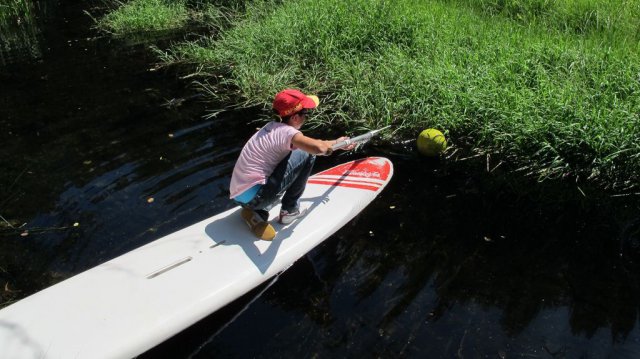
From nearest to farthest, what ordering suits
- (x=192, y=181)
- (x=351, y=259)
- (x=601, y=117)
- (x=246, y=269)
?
1. (x=246, y=269)
2. (x=351, y=259)
3. (x=601, y=117)
4. (x=192, y=181)

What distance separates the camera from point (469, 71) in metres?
6.07

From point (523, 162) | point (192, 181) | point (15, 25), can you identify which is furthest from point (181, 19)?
point (523, 162)

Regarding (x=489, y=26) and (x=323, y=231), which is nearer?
(x=323, y=231)

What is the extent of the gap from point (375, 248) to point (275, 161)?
3.74 feet

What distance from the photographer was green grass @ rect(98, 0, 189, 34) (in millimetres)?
10969

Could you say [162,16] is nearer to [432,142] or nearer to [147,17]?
[147,17]

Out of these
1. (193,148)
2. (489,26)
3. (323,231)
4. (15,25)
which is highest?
(489,26)

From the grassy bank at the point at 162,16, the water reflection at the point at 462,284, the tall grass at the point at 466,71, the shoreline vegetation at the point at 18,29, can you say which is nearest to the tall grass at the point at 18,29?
the shoreline vegetation at the point at 18,29

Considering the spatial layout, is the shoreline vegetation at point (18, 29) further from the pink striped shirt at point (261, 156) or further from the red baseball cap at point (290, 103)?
the red baseball cap at point (290, 103)

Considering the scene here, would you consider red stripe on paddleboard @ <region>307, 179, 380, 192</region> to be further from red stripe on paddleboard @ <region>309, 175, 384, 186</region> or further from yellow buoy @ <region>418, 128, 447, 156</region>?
yellow buoy @ <region>418, 128, 447, 156</region>

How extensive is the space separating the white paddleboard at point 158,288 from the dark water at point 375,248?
240 millimetres

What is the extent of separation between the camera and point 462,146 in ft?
18.2

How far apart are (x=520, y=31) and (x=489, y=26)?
0.46 meters

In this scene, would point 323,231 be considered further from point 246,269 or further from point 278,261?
point 246,269
